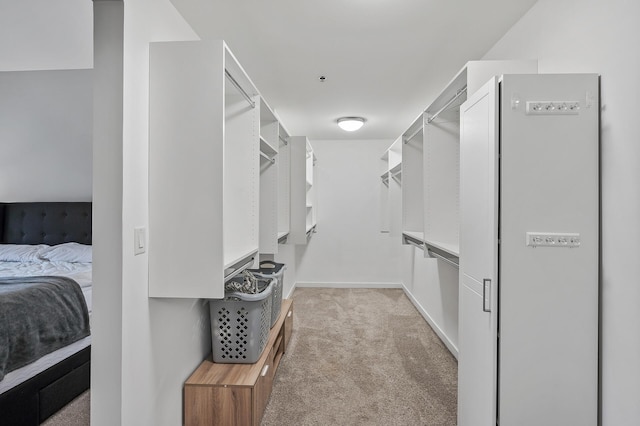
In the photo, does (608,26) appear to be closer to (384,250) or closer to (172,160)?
(172,160)

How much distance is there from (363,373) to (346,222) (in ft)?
11.4

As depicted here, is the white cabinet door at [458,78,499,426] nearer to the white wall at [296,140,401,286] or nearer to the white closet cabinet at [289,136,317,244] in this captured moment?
the white closet cabinet at [289,136,317,244]

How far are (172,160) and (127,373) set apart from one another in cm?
92

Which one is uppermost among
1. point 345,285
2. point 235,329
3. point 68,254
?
point 68,254

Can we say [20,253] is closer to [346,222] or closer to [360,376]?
[360,376]

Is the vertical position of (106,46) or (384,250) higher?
(106,46)

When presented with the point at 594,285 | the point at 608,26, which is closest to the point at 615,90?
the point at 608,26

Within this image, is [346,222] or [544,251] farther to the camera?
[346,222]

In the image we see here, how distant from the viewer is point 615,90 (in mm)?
1418

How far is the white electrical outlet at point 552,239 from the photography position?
4.80 feet

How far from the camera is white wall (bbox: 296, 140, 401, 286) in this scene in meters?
6.07

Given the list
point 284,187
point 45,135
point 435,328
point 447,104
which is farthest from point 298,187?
point 45,135

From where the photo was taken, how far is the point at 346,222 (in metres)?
6.11

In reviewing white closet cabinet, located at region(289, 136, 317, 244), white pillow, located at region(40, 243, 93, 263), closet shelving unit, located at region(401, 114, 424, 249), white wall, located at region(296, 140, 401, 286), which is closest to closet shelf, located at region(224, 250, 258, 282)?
white closet cabinet, located at region(289, 136, 317, 244)
